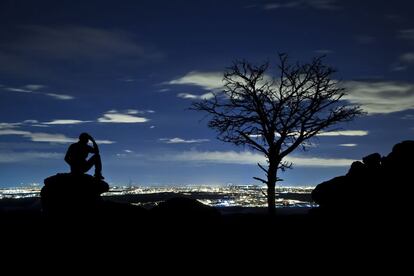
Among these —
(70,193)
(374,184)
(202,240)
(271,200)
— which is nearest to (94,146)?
(70,193)

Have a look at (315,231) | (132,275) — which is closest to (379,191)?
(315,231)

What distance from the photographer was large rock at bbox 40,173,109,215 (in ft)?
59.6

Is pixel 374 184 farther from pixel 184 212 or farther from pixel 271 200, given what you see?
pixel 271 200

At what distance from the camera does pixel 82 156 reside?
18.8 metres

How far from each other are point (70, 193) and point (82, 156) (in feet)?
5.62

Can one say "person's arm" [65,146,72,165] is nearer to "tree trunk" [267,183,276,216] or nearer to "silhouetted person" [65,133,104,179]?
"silhouetted person" [65,133,104,179]

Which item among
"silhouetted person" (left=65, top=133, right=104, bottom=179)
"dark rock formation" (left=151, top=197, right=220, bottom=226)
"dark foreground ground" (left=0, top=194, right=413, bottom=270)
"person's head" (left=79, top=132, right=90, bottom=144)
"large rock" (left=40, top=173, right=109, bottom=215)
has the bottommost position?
"dark foreground ground" (left=0, top=194, right=413, bottom=270)

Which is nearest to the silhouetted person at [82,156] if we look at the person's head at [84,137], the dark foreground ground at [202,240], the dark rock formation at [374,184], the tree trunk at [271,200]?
the person's head at [84,137]

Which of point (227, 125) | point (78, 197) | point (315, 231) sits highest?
point (227, 125)

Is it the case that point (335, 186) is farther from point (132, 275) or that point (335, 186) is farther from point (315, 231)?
point (132, 275)

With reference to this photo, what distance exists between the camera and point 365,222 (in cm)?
1666

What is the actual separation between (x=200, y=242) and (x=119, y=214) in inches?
145

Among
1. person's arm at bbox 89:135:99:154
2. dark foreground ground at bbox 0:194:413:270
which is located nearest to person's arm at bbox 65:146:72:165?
person's arm at bbox 89:135:99:154

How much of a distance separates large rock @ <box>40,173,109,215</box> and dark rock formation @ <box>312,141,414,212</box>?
10253 mm
